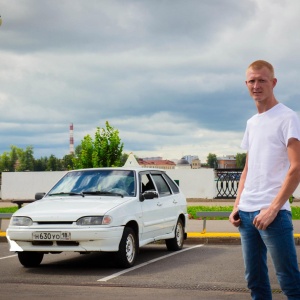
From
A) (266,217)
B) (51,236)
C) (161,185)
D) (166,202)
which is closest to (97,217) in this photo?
(51,236)

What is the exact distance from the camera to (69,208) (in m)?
10.7

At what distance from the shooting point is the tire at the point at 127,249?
34.9 ft

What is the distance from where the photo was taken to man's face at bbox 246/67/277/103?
4.61 metres

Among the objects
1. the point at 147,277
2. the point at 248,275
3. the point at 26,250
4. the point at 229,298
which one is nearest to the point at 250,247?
the point at 248,275

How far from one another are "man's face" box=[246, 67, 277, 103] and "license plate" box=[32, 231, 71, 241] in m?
6.14

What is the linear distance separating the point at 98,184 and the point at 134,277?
2.32 metres

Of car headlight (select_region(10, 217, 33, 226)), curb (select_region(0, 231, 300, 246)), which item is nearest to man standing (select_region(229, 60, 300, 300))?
car headlight (select_region(10, 217, 33, 226))

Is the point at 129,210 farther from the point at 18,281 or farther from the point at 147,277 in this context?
the point at 18,281

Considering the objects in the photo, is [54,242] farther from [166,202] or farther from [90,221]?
[166,202]

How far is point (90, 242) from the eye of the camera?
10.3m

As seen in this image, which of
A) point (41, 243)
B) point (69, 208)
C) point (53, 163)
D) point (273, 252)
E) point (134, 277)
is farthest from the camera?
point (53, 163)

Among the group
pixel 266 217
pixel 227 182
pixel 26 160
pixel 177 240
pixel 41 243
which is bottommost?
pixel 177 240

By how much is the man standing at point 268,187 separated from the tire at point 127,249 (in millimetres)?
6021

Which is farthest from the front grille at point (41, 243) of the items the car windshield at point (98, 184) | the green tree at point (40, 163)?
the green tree at point (40, 163)
